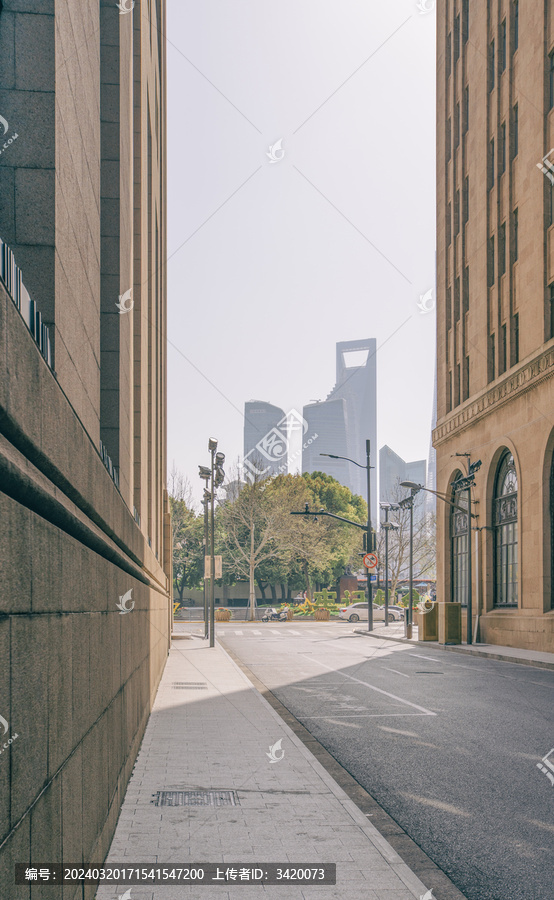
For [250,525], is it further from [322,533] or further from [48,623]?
[48,623]

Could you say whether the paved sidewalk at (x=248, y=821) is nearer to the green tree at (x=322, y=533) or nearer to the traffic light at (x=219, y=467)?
the traffic light at (x=219, y=467)

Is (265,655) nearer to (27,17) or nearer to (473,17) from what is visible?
(27,17)

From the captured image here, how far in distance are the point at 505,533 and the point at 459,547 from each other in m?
6.89

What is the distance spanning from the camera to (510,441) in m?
30.7

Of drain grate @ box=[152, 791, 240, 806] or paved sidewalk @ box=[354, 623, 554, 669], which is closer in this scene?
drain grate @ box=[152, 791, 240, 806]

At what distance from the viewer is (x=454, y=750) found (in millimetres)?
10062

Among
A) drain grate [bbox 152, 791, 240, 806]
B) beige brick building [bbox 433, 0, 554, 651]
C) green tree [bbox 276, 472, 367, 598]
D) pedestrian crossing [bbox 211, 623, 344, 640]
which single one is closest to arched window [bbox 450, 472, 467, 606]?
beige brick building [bbox 433, 0, 554, 651]

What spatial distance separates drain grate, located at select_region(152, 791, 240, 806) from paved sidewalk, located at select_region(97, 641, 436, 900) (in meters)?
0.09

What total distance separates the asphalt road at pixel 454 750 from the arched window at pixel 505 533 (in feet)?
30.7

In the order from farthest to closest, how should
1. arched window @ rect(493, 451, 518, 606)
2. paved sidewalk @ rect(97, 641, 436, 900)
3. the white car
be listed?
the white car → arched window @ rect(493, 451, 518, 606) → paved sidewalk @ rect(97, 641, 436, 900)

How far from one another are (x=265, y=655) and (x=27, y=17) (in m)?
24.0

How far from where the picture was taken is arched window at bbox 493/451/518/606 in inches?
1233

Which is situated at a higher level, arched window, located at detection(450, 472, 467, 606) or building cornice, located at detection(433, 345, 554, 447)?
building cornice, located at detection(433, 345, 554, 447)

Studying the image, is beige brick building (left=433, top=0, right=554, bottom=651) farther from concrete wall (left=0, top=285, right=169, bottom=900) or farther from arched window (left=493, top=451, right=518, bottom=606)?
concrete wall (left=0, top=285, right=169, bottom=900)
